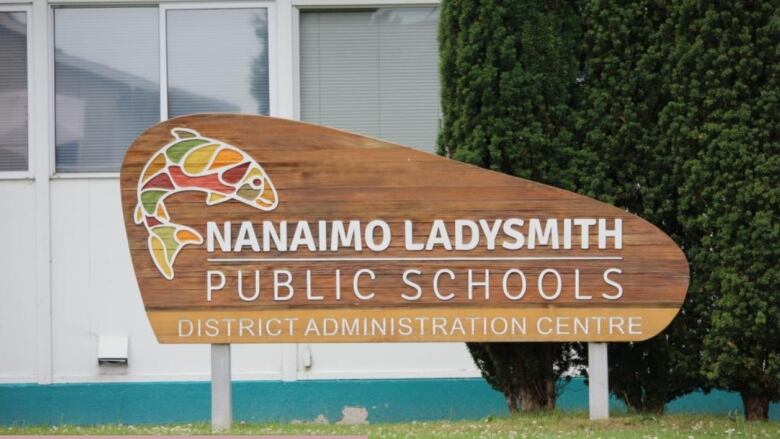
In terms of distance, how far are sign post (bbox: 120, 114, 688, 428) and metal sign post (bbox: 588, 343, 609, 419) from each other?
0.01 metres

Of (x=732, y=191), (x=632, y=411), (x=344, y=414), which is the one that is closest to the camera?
(x=732, y=191)

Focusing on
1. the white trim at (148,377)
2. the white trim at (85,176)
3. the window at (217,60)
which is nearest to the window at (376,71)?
the window at (217,60)

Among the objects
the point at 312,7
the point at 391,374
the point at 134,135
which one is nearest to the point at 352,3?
the point at 312,7

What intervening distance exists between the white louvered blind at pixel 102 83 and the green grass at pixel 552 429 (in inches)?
114

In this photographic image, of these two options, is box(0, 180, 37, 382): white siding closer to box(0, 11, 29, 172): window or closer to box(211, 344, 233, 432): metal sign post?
box(0, 11, 29, 172): window

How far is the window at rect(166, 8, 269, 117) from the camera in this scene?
36.4ft

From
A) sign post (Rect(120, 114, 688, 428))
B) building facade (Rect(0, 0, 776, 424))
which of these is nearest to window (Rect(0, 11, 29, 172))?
building facade (Rect(0, 0, 776, 424))

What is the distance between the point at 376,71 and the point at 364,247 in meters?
3.26

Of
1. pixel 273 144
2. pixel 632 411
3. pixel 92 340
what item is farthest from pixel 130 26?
pixel 632 411

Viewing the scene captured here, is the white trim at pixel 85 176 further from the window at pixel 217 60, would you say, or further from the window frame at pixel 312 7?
the window frame at pixel 312 7

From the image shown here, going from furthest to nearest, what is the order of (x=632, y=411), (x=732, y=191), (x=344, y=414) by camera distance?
(x=344, y=414) < (x=632, y=411) < (x=732, y=191)

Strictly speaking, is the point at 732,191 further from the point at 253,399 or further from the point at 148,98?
the point at 148,98

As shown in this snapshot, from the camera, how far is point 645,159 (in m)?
8.59

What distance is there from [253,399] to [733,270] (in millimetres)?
4501
